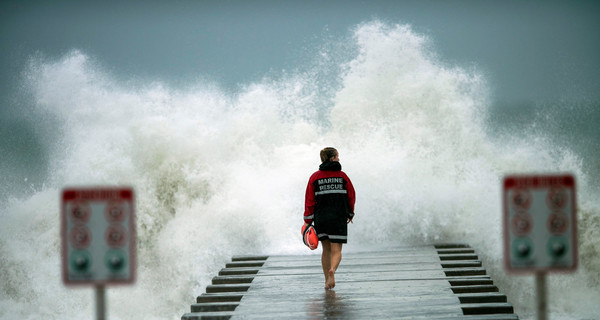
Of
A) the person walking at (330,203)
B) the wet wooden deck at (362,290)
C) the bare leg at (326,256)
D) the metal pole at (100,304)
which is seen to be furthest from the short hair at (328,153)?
the metal pole at (100,304)

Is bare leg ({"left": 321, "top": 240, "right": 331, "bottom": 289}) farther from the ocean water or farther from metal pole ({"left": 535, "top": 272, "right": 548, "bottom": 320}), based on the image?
metal pole ({"left": 535, "top": 272, "right": 548, "bottom": 320})

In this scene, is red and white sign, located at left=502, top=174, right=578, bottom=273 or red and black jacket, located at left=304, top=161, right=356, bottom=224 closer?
red and white sign, located at left=502, top=174, right=578, bottom=273

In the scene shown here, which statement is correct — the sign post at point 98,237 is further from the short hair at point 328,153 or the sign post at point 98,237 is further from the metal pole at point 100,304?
the short hair at point 328,153

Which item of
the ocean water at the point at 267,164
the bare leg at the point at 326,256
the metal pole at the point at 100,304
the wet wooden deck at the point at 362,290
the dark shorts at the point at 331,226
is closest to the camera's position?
the metal pole at the point at 100,304

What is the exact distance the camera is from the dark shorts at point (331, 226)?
7.62 m

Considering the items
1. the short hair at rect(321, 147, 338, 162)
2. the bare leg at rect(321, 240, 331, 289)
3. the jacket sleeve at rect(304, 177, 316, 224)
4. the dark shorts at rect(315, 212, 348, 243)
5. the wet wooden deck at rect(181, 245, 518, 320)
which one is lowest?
the wet wooden deck at rect(181, 245, 518, 320)

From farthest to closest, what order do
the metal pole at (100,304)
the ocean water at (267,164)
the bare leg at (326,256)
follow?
the ocean water at (267,164) → the bare leg at (326,256) → the metal pole at (100,304)

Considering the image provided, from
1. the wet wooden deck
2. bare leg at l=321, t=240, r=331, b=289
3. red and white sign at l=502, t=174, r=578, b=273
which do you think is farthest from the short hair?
red and white sign at l=502, t=174, r=578, b=273

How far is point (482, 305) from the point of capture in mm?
6430

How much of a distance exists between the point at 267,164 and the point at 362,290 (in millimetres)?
8651

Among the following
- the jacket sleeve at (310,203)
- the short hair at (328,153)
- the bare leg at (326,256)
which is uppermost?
the short hair at (328,153)

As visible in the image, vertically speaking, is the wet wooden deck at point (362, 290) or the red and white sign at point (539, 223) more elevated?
the red and white sign at point (539, 223)

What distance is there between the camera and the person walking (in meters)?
7.62

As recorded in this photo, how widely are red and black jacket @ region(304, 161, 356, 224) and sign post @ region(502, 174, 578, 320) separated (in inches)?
151
